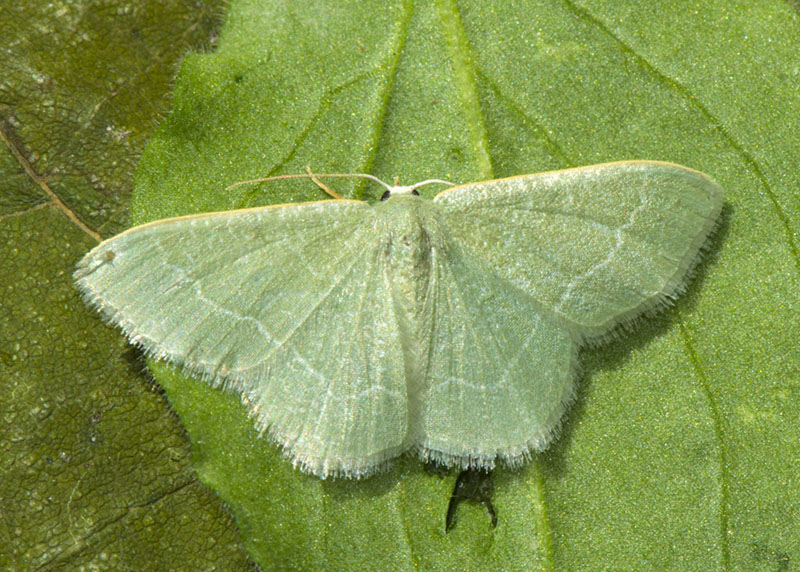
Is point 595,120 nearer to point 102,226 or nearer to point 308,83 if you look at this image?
point 308,83

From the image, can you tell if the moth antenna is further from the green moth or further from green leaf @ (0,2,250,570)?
green leaf @ (0,2,250,570)

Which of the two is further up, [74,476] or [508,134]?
[508,134]

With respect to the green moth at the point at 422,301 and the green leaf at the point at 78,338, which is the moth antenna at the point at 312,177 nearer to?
the green moth at the point at 422,301

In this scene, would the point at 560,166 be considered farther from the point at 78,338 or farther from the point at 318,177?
the point at 78,338

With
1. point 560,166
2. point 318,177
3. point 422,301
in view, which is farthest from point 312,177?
point 560,166

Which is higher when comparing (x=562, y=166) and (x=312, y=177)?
(x=312, y=177)

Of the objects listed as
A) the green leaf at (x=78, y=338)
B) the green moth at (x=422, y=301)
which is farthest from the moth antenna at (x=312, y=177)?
the green leaf at (x=78, y=338)

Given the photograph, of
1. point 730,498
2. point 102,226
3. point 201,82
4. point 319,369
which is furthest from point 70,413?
point 730,498
